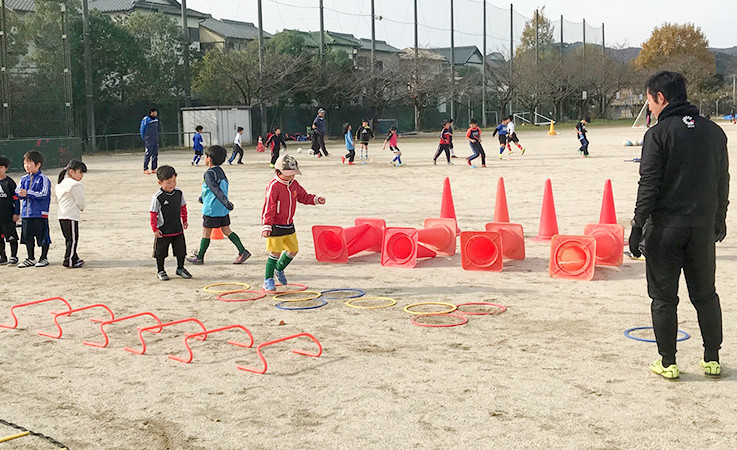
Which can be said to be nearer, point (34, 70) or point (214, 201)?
point (214, 201)

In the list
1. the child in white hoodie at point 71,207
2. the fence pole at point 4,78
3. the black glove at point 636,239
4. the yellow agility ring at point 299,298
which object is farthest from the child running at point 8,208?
the fence pole at point 4,78

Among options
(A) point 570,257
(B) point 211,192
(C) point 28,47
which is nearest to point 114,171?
(C) point 28,47

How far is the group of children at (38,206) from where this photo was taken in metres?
10.4

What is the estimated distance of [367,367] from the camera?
19.9ft

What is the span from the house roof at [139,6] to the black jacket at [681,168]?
61.8 m

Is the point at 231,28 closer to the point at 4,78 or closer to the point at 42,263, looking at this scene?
the point at 4,78

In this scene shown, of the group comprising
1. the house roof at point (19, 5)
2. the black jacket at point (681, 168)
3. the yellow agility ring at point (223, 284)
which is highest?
the house roof at point (19, 5)

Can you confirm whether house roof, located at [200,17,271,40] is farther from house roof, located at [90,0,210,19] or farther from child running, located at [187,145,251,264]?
child running, located at [187,145,251,264]

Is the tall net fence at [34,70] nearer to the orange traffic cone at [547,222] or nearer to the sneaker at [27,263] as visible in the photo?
the sneaker at [27,263]

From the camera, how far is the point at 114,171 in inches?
1062

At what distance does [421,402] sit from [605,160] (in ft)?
74.2

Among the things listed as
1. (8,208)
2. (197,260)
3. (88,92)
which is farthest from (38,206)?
(88,92)

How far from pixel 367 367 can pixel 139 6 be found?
205 feet

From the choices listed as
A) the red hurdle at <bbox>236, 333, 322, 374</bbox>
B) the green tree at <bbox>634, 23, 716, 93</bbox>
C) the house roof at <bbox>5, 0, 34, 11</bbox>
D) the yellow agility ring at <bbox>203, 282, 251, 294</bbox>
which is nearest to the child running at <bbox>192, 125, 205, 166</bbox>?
the house roof at <bbox>5, 0, 34, 11</bbox>
